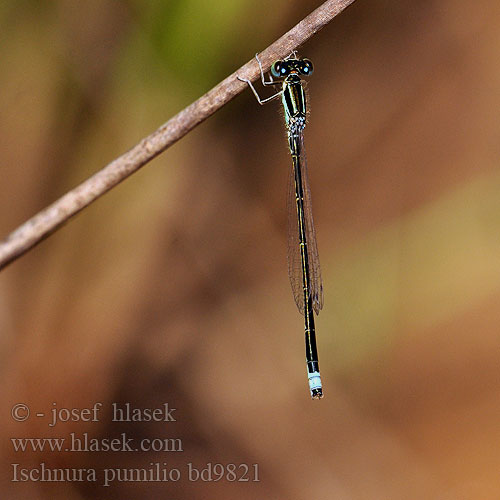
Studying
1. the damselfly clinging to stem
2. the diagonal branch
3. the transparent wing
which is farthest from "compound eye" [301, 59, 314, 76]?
the diagonal branch

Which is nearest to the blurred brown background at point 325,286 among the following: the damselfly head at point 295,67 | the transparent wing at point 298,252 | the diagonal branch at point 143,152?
the transparent wing at point 298,252

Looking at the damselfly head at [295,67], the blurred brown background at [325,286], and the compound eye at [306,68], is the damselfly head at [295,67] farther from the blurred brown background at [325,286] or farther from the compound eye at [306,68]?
the blurred brown background at [325,286]

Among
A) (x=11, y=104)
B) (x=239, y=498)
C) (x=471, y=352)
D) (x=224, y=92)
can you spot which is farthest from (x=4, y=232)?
(x=471, y=352)

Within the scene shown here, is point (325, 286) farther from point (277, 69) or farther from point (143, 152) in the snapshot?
point (143, 152)

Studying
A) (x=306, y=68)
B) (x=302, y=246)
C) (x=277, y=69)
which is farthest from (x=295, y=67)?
(x=302, y=246)

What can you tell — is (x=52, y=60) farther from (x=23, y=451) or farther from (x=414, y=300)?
(x=414, y=300)

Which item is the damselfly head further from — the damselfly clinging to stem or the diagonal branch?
the diagonal branch
